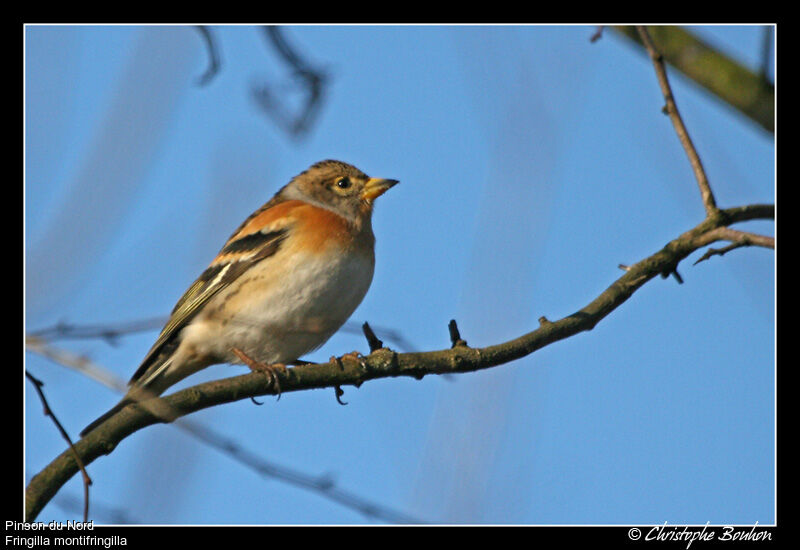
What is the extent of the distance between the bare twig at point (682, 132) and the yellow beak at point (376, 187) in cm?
310

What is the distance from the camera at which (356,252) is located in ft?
23.0

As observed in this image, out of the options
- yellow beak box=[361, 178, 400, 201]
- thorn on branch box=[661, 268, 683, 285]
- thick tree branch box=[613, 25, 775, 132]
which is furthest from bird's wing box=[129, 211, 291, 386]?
thick tree branch box=[613, 25, 775, 132]

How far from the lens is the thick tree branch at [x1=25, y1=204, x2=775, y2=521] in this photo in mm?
4957

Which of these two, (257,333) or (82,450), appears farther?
(257,333)

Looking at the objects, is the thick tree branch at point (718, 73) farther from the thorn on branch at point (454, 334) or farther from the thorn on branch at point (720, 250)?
the thorn on branch at point (454, 334)

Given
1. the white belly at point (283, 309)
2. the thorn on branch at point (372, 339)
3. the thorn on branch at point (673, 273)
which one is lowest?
the thorn on branch at point (673, 273)

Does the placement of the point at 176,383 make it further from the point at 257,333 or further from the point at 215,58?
the point at 215,58

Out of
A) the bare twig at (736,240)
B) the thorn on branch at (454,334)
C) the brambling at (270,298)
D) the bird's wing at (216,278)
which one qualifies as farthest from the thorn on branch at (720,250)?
the bird's wing at (216,278)

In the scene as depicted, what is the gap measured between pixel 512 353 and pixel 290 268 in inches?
87.6

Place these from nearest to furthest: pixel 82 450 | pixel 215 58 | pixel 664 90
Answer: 1. pixel 82 450
2. pixel 664 90
3. pixel 215 58

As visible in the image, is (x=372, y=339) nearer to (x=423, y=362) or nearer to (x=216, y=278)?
(x=423, y=362)

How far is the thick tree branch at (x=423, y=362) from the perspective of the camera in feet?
16.3

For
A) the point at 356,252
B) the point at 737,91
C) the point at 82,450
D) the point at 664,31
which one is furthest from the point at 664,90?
the point at 82,450
